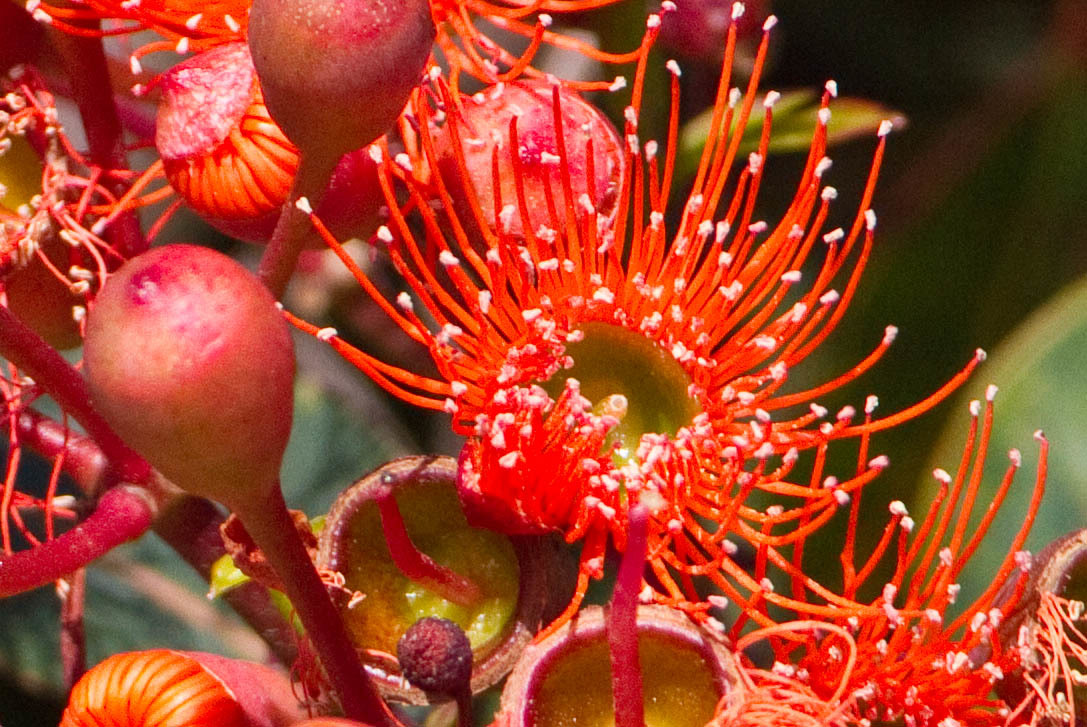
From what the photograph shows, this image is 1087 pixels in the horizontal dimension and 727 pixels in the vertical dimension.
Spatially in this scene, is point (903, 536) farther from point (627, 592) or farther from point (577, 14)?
point (577, 14)

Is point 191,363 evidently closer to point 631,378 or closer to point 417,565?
point 417,565

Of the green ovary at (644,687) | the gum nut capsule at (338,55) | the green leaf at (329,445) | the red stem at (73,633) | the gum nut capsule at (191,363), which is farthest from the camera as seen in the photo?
the green leaf at (329,445)

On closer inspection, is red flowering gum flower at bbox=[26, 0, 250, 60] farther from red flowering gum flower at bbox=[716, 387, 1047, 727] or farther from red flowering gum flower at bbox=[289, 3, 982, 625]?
red flowering gum flower at bbox=[716, 387, 1047, 727]

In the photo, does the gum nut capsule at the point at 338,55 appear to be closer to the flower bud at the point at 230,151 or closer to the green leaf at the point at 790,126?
the flower bud at the point at 230,151

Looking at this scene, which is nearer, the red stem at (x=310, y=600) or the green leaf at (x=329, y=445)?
the red stem at (x=310, y=600)

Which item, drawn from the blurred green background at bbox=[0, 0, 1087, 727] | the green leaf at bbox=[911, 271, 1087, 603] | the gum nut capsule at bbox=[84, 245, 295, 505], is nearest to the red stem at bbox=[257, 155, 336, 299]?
the gum nut capsule at bbox=[84, 245, 295, 505]

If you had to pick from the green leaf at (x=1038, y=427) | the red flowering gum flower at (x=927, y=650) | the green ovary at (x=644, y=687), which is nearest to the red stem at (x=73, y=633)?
the green ovary at (x=644, y=687)

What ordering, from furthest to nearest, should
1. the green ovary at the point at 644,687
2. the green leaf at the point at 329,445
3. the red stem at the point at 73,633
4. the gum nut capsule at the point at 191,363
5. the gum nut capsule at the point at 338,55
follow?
1. the green leaf at the point at 329,445
2. the red stem at the point at 73,633
3. the green ovary at the point at 644,687
4. the gum nut capsule at the point at 338,55
5. the gum nut capsule at the point at 191,363
